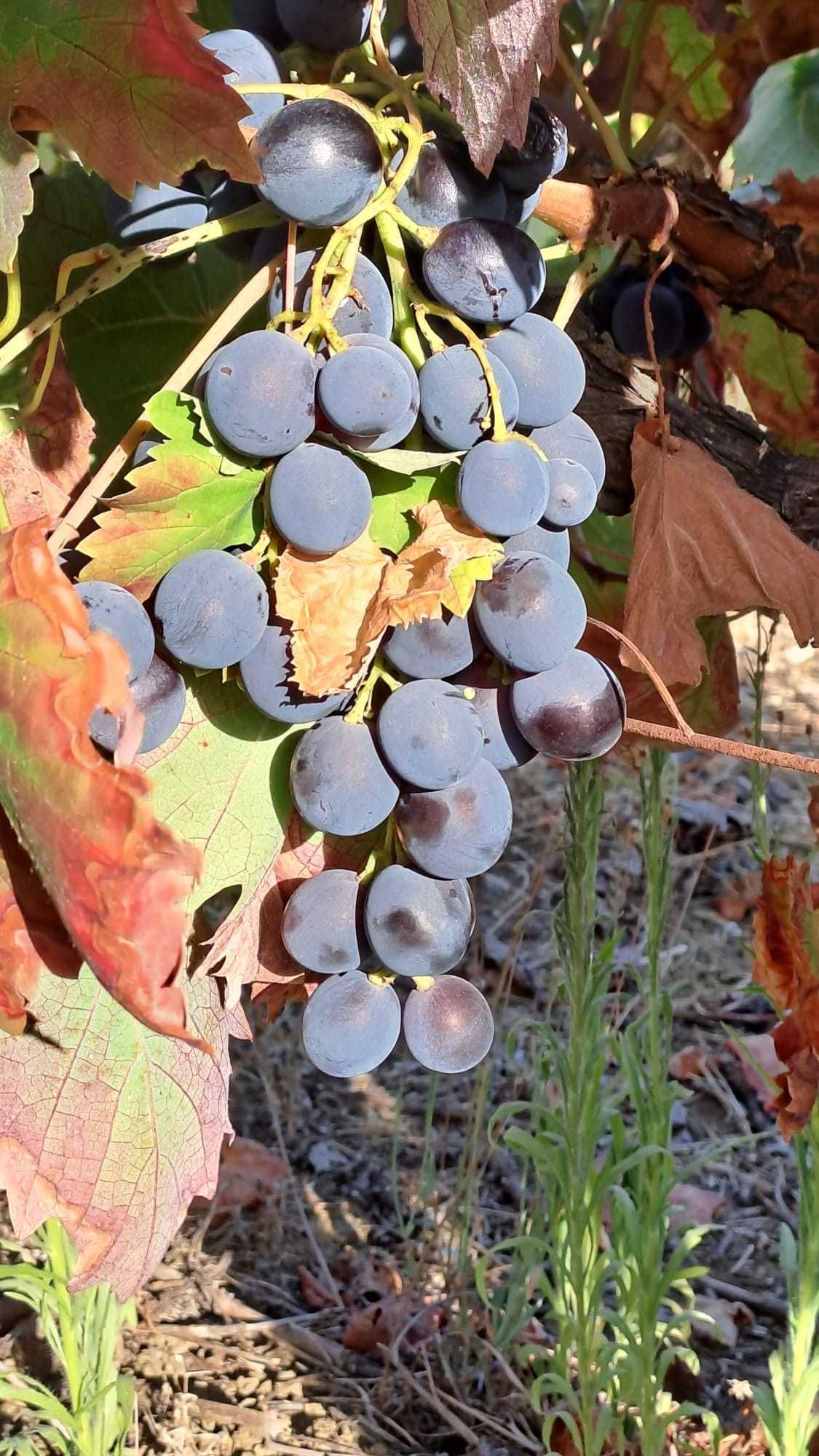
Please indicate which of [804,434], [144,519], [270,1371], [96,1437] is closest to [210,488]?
[144,519]

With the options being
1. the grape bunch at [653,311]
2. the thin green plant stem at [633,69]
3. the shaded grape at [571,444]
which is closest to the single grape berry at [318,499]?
the shaded grape at [571,444]

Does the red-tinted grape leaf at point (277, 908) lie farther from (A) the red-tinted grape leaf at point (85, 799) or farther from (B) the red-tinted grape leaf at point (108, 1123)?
(A) the red-tinted grape leaf at point (85, 799)

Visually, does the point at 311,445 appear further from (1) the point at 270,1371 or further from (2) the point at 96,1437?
(1) the point at 270,1371

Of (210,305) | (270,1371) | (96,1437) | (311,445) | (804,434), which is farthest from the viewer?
(270,1371)

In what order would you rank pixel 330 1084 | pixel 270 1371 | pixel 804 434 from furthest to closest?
pixel 330 1084, pixel 270 1371, pixel 804 434

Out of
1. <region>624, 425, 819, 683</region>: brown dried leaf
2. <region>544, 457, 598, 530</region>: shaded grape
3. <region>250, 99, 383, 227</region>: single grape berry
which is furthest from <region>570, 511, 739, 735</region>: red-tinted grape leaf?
<region>250, 99, 383, 227</region>: single grape berry

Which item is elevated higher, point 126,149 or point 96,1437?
point 126,149

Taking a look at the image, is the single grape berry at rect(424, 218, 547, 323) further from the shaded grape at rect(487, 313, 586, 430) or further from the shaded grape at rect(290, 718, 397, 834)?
the shaded grape at rect(290, 718, 397, 834)
